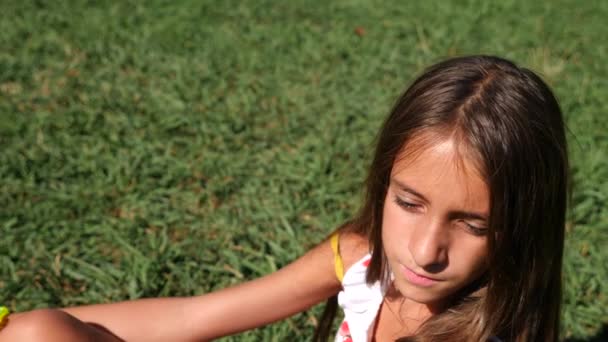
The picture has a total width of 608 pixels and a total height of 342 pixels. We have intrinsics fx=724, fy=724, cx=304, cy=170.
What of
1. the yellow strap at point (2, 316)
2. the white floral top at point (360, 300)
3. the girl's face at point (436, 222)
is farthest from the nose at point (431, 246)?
the yellow strap at point (2, 316)

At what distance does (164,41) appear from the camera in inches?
190

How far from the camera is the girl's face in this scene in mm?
1544

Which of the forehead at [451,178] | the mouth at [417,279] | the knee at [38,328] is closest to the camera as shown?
the forehead at [451,178]

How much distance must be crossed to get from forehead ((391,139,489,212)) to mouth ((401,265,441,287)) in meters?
0.19

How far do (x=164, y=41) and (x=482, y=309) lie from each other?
11.6 ft

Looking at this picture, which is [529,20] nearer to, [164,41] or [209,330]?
[164,41]

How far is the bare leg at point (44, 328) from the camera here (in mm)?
1828

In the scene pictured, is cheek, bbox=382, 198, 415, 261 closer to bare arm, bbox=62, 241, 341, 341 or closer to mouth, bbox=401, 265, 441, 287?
mouth, bbox=401, 265, 441, 287

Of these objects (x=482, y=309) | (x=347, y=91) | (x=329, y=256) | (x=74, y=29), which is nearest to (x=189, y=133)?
(x=347, y=91)

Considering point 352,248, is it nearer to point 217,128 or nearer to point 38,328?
point 38,328

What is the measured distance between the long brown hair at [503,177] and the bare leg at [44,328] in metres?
0.82

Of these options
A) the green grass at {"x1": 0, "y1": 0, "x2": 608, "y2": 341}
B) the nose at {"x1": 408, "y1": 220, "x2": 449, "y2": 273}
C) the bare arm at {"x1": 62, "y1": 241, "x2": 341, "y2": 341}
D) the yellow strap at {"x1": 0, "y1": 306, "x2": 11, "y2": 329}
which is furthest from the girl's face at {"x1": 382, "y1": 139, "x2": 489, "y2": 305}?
the yellow strap at {"x1": 0, "y1": 306, "x2": 11, "y2": 329}

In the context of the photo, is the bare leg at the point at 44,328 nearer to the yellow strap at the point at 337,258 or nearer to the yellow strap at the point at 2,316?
the yellow strap at the point at 2,316

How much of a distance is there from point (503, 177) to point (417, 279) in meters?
0.31
